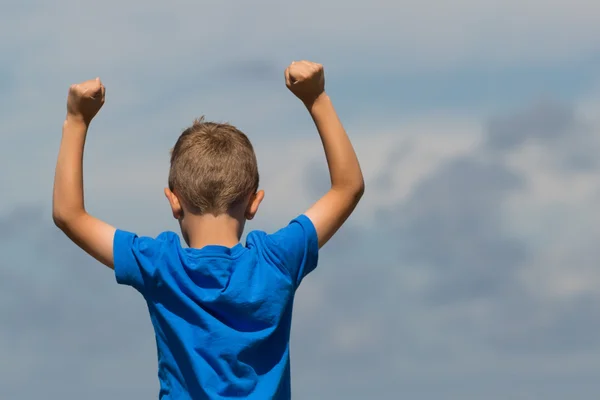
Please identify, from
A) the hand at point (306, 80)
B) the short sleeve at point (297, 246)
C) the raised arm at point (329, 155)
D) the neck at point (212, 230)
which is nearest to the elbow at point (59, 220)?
the neck at point (212, 230)

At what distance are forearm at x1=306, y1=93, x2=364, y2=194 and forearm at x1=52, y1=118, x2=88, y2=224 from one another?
5.71 ft

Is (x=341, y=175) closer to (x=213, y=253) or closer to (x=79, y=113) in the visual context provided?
(x=213, y=253)

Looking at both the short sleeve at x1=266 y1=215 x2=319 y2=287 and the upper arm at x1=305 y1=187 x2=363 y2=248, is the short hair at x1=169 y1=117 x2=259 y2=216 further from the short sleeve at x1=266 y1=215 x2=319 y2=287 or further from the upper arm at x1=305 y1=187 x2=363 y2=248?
the upper arm at x1=305 y1=187 x2=363 y2=248

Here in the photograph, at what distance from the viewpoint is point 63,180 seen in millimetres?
6105

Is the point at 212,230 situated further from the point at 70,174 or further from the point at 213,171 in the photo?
the point at 70,174

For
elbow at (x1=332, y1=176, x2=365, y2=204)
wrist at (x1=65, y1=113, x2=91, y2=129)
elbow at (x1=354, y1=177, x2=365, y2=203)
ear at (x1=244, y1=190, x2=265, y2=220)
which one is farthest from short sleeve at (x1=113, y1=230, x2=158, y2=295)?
elbow at (x1=354, y1=177, x2=365, y2=203)

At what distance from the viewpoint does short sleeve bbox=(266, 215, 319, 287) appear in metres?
5.81

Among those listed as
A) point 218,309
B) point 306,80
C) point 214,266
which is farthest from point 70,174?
point 306,80

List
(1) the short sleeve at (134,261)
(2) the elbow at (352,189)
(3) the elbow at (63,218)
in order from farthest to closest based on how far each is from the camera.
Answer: (2) the elbow at (352,189), (3) the elbow at (63,218), (1) the short sleeve at (134,261)

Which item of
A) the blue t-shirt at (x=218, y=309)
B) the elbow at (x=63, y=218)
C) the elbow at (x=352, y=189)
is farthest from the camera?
the elbow at (x=352, y=189)

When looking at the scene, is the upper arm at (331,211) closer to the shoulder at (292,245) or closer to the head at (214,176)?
the shoulder at (292,245)

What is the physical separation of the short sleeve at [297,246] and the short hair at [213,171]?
361mm

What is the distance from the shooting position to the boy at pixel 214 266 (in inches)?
221

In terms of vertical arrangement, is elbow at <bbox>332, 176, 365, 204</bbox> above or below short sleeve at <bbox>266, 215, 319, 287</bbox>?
above
